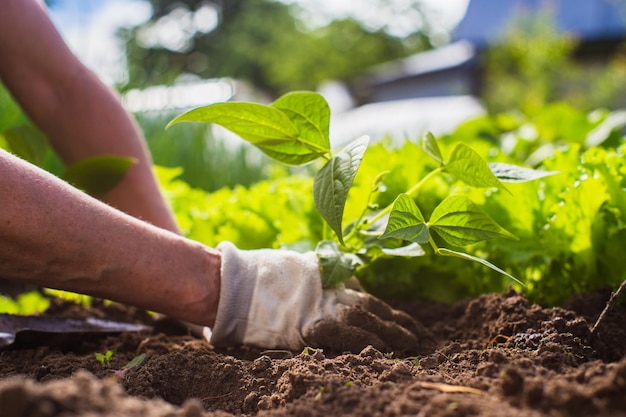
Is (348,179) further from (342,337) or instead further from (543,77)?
(543,77)

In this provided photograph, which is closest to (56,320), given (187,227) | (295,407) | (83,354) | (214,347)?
(83,354)

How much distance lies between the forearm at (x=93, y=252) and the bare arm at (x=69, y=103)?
607 mm

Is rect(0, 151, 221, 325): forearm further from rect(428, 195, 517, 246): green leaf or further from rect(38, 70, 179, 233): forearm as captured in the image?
rect(38, 70, 179, 233): forearm

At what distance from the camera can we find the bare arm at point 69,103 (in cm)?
204

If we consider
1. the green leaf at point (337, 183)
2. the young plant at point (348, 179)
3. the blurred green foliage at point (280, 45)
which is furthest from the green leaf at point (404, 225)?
the blurred green foliage at point (280, 45)

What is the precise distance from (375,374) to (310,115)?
0.66 metres

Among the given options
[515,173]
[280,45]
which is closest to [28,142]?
[515,173]

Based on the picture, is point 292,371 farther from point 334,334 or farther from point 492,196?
point 492,196

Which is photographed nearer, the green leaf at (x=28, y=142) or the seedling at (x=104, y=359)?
the seedling at (x=104, y=359)

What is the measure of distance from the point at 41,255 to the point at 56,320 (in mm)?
498

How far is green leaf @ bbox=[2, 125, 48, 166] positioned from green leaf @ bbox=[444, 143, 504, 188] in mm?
1519

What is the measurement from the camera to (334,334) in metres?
1.41

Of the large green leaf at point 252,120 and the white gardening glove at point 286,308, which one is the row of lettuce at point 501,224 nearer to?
the white gardening glove at point 286,308

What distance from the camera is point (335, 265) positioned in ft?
4.98
